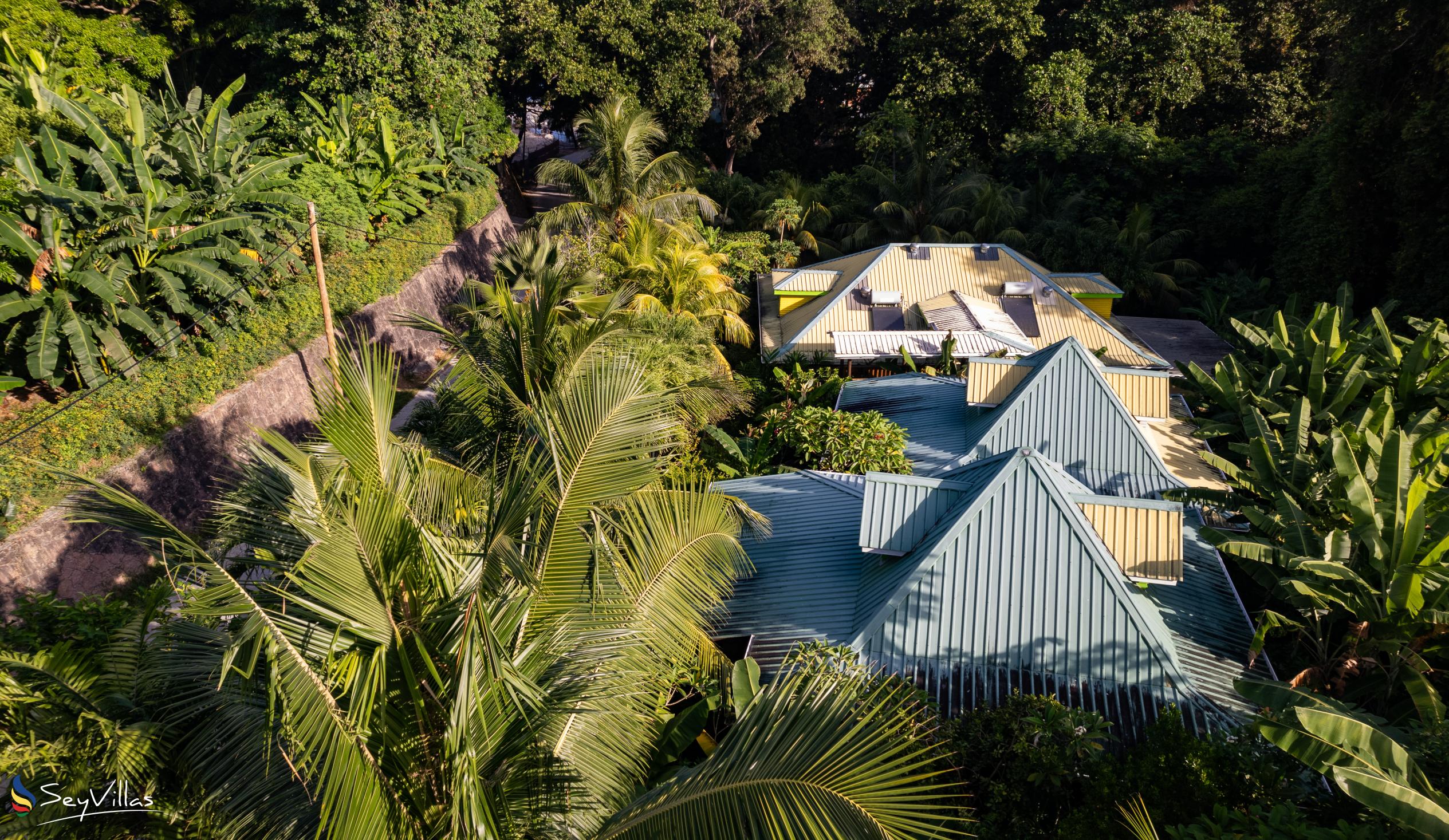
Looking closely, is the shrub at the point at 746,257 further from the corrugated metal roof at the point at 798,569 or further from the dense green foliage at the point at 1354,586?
the dense green foliage at the point at 1354,586

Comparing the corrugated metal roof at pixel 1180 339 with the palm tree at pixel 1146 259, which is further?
the palm tree at pixel 1146 259

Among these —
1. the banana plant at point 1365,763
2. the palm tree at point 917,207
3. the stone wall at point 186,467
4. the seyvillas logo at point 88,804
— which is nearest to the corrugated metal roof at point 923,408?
the banana plant at point 1365,763

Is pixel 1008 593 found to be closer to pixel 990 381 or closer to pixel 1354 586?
pixel 1354 586

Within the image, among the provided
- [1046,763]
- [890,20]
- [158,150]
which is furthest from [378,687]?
[890,20]

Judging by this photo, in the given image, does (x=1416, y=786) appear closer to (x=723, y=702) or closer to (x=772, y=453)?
(x=723, y=702)

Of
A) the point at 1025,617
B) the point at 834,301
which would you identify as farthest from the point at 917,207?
the point at 1025,617

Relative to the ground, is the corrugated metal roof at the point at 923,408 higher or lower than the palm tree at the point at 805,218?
lower
